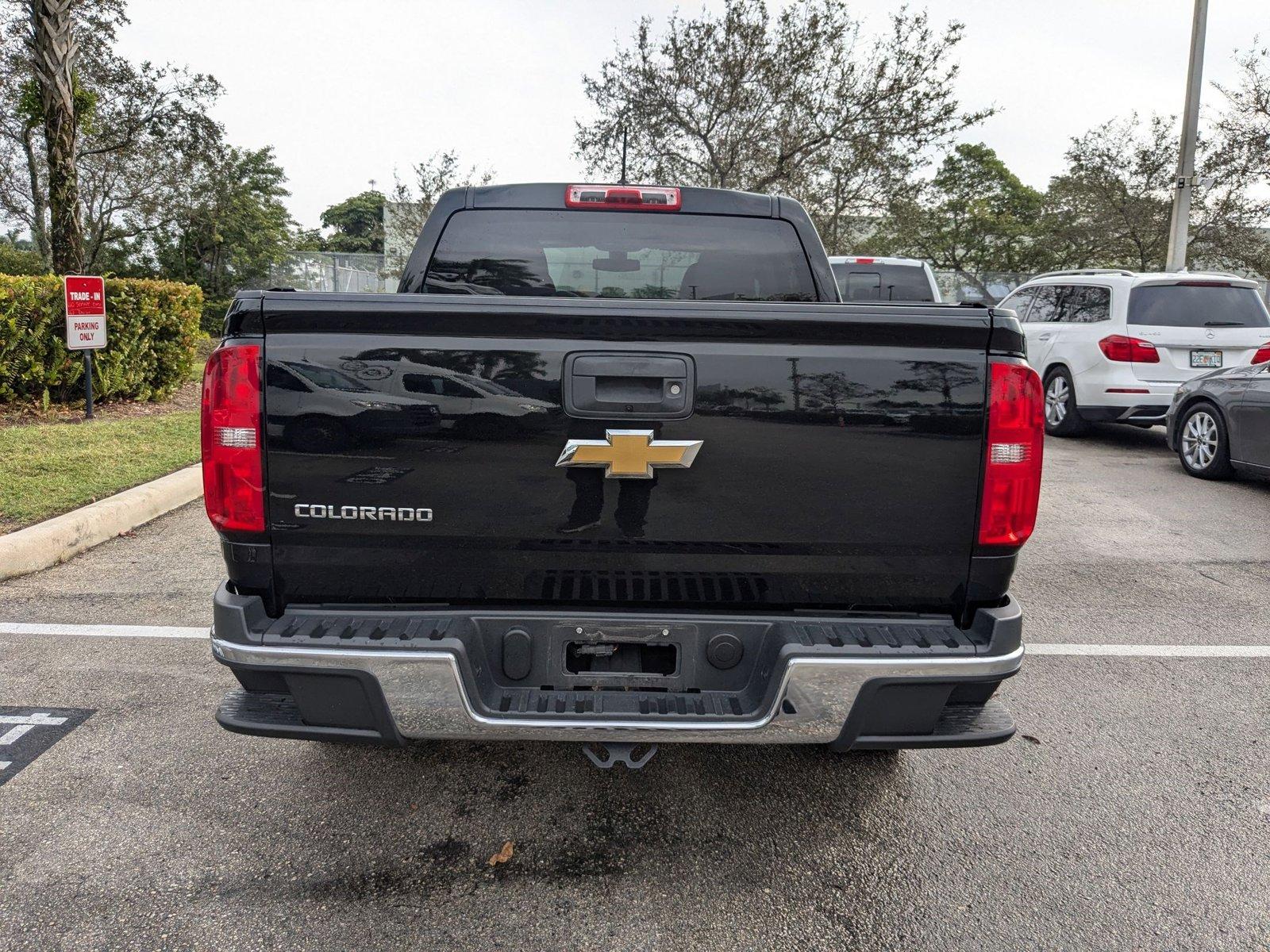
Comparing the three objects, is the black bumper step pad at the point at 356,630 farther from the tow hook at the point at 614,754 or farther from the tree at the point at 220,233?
the tree at the point at 220,233

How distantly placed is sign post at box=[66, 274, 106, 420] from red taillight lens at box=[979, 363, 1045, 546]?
30.3 ft

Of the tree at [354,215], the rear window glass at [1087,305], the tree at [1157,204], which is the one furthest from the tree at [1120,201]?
the tree at [354,215]

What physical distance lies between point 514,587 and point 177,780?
1.53 metres

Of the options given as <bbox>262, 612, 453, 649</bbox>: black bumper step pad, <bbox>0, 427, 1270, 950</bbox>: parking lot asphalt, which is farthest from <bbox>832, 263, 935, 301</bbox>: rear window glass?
<bbox>262, 612, 453, 649</bbox>: black bumper step pad

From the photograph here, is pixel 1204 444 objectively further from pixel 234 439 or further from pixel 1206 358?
pixel 234 439

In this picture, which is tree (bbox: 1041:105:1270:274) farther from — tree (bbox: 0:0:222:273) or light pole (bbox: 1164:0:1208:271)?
tree (bbox: 0:0:222:273)

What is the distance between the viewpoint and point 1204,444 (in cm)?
830

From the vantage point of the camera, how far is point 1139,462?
9.24 metres

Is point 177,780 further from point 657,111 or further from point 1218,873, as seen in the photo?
point 657,111

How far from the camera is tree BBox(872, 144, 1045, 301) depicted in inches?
1407

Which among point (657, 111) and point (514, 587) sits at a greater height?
point (657, 111)

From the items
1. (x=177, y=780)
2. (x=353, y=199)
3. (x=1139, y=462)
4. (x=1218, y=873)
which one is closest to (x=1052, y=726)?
(x=1218, y=873)

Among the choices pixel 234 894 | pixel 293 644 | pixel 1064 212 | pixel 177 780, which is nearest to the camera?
pixel 293 644

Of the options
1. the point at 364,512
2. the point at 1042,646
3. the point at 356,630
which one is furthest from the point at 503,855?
the point at 1042,646
